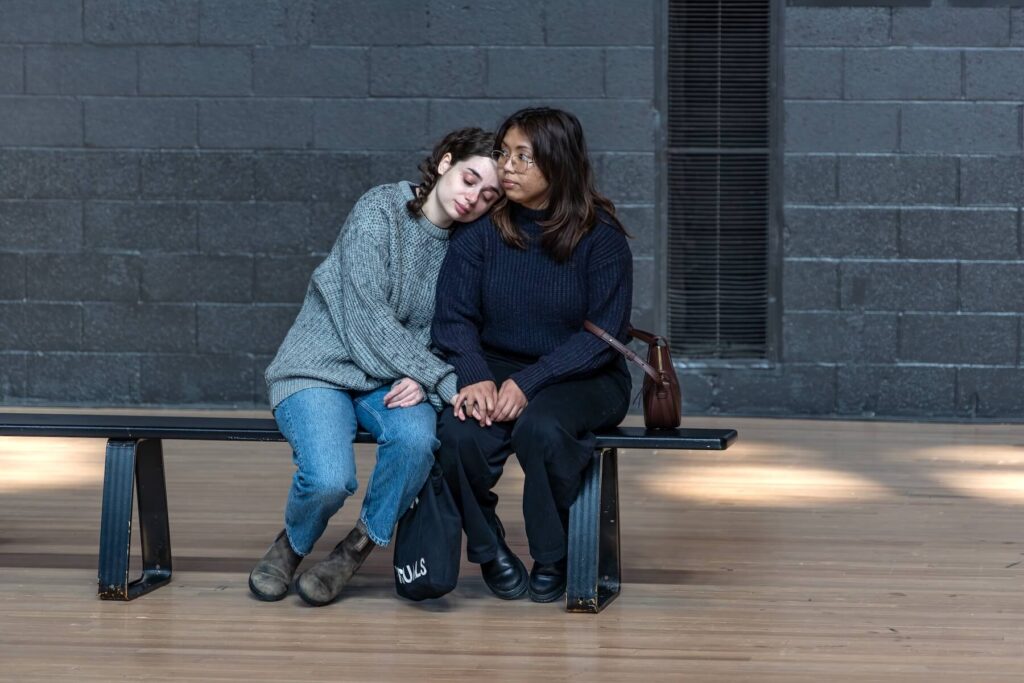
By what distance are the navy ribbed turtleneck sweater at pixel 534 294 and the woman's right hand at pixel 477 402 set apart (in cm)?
5

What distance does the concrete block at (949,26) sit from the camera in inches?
256

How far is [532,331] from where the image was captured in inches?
134

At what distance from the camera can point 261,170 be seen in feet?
22.0

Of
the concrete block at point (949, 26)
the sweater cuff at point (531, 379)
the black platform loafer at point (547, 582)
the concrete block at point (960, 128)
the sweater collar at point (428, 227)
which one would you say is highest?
the concrete block at point (949, 26)

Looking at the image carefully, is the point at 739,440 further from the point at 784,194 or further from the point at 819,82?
the point at 819,82

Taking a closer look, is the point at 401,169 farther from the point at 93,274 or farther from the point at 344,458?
the point at 344,458

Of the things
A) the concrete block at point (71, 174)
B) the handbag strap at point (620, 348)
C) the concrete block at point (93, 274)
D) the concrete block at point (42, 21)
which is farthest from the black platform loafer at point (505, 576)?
the concrete block at point (42, 21)

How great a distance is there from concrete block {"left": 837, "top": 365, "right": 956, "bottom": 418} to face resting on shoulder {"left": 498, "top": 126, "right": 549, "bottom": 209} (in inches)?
143

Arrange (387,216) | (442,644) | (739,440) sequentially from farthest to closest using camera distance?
(739,440) < (387,216) < (442,644)

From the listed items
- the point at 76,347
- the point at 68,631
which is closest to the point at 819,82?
the point at 76,347

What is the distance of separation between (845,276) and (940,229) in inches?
18.2

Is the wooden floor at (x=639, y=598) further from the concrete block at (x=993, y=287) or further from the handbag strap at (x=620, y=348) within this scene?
the concrete block at (x=993, y=287)

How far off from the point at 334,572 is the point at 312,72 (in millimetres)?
3843

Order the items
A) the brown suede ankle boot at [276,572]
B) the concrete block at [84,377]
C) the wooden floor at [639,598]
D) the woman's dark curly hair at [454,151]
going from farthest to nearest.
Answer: the concrete block at [84,377], the woman's dark curly hair at [454,151], the brown suede ankle boot at [276,572], the wooden floor at [639,598]
